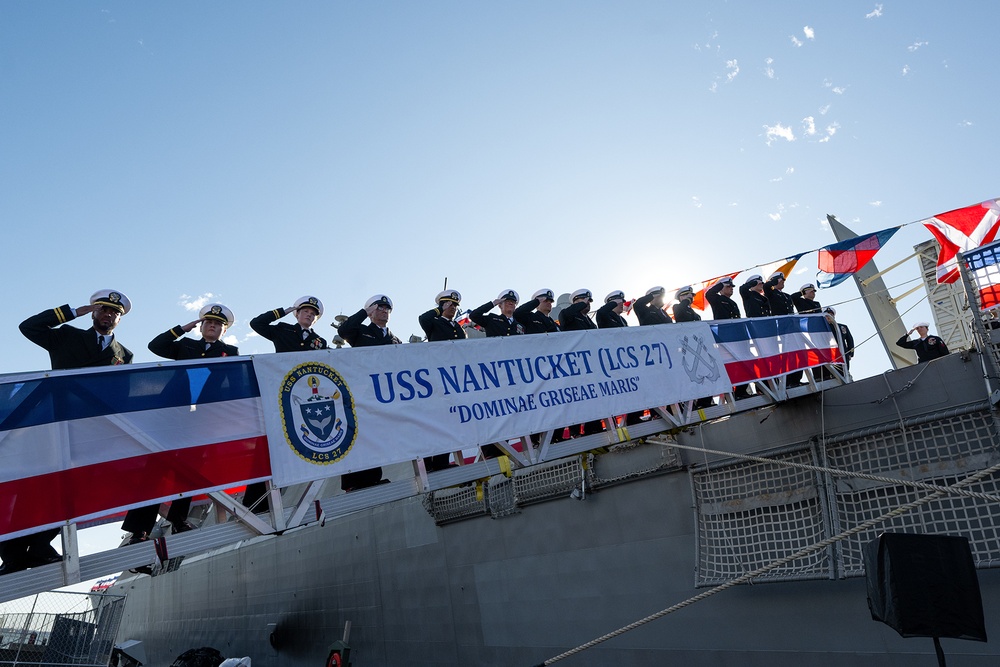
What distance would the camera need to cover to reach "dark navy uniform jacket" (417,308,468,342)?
23.1 feet

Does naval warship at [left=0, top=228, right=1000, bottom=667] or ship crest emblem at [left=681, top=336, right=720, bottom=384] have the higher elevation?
ship crest emblem at [left=681, top=336, right=720, bottom=384]

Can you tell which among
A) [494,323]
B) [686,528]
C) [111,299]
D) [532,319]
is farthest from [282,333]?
[686,528]

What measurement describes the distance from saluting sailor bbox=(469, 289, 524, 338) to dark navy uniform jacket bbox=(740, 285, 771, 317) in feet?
13.3

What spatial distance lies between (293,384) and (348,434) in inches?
21.2

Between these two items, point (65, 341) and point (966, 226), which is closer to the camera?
point (65, 341)

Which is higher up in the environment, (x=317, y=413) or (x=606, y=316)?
(x=606, y=316)

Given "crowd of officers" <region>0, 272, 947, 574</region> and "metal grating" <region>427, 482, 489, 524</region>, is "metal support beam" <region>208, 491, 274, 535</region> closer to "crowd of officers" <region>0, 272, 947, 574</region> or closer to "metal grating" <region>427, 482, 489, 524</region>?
"crowd of officers" <region>0, 272, 947, 574</region>

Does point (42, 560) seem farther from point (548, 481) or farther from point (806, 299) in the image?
point (806, 299)

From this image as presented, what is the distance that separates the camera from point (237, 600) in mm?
17172

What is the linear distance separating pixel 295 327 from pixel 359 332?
61 centimetres

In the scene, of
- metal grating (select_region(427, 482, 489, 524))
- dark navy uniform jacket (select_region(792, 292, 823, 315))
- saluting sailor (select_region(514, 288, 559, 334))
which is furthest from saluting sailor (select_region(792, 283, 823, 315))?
metal grating (select_region(427, 482, 489, 524))

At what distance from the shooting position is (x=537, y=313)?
8.22m

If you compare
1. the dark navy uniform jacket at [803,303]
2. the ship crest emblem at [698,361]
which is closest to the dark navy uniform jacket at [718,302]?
the dark navy uniform jacket at [803,303]

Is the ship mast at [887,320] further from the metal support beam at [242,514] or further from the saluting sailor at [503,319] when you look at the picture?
the metal support beam at [242,514]
